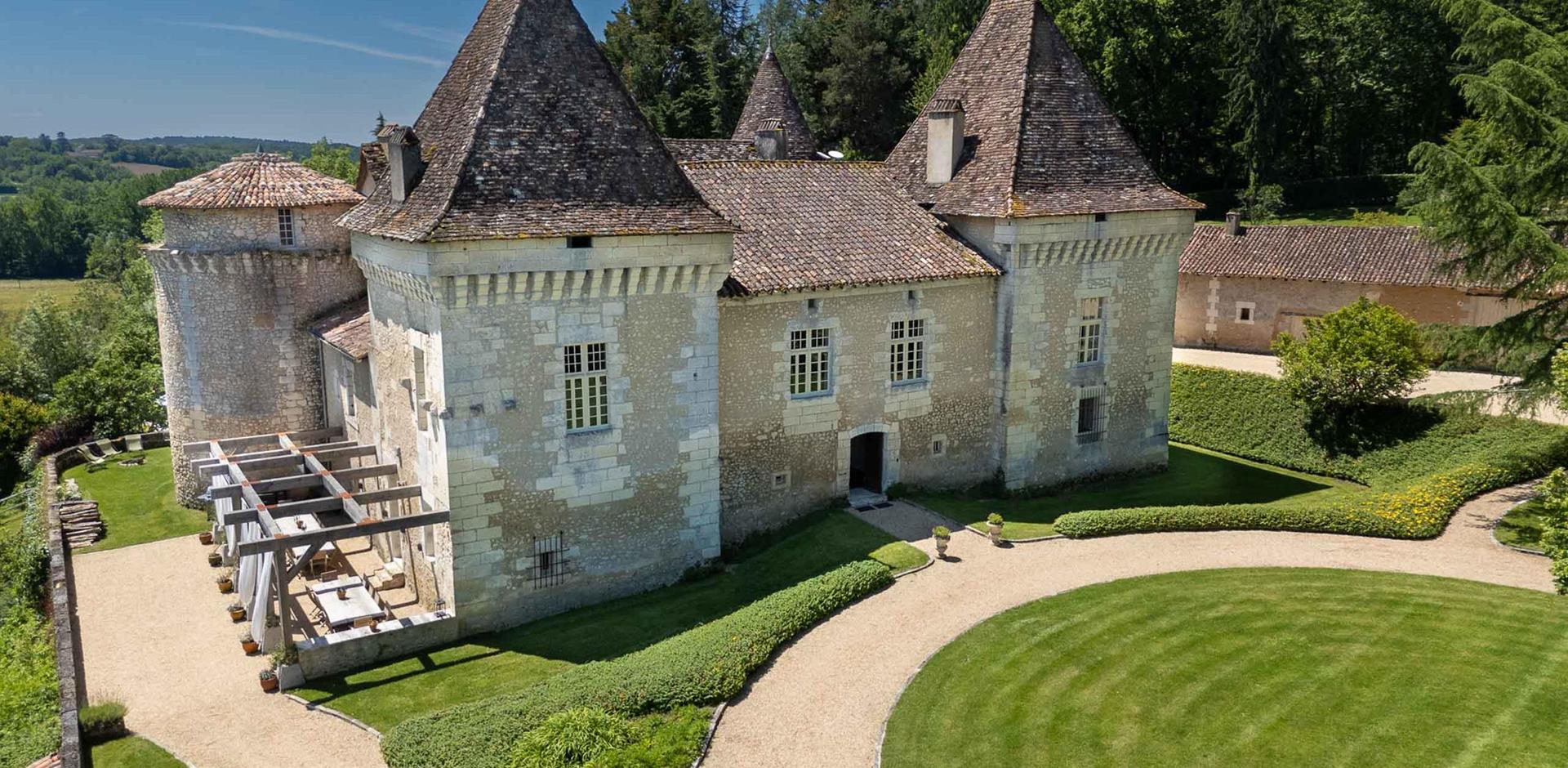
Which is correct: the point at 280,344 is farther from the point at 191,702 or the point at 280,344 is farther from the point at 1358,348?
the point at 1358,348

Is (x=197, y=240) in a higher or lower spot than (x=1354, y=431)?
higher

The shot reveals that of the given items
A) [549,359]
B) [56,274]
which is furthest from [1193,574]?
[56,274]

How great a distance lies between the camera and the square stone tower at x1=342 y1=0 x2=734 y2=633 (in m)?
19.3

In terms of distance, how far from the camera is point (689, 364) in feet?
71.3

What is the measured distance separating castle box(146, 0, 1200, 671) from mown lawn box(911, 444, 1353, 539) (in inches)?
30.7

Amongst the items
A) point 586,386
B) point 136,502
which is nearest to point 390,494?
point 586,386

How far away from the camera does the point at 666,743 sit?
15.0 meters

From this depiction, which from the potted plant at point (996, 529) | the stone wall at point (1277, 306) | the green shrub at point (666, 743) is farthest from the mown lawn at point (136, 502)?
the stone wall at point (1277, 306)

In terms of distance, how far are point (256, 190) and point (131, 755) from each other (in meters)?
16.1

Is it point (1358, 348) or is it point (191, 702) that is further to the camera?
point (1358, 348)

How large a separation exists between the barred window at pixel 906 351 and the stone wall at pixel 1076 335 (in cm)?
225

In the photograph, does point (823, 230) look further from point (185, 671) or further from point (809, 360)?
point (185, 671)

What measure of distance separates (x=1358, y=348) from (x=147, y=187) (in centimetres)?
12737

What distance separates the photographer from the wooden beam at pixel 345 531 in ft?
62.0
